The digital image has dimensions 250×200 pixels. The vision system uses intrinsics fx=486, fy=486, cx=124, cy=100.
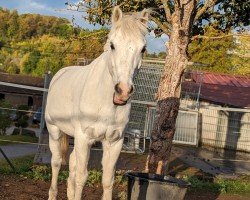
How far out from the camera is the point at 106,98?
459 centimetres

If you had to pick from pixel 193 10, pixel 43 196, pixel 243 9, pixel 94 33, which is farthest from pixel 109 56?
pixel 243 9

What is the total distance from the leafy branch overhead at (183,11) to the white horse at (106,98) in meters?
3.36

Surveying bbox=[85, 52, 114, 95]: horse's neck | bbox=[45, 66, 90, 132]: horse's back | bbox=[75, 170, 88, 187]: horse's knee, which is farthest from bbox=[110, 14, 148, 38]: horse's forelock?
bbox=[75, 170, 88, 187]: horse's knee

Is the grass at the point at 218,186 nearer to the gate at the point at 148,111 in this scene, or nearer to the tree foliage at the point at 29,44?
the gate at the point at 148,111

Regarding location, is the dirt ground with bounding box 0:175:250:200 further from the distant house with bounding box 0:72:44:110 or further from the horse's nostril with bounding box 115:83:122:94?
the distant house with bounding box 0:72:44:110

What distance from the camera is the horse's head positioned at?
391 cm

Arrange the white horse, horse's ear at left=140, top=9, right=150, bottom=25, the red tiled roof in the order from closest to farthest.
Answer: the white horse → horse's ear at left=140, top=9, right=150, bottom=25 → the red tiled roof

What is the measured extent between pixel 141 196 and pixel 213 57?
31716 millimetres

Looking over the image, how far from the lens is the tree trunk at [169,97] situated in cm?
820

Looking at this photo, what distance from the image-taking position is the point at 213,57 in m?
36.2

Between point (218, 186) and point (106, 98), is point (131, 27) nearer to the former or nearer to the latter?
point (106, 98)

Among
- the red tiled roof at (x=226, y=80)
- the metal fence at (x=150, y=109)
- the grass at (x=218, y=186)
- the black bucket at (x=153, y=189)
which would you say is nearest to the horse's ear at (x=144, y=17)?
the black bucket at (x=153, y=189)

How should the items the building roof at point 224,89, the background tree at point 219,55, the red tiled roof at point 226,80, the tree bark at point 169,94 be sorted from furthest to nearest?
the background tree at point 219,55 < the red tiled roof at point 226,80 < the building roof at point 224,89 < the tree bark at point 169,94

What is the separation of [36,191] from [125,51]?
3.78 meters
